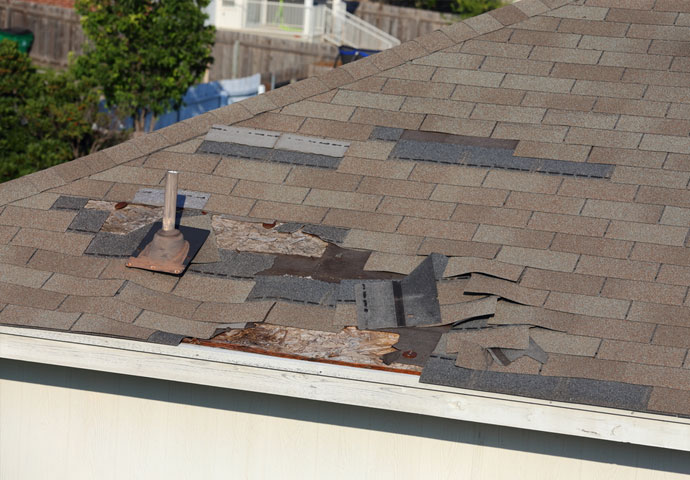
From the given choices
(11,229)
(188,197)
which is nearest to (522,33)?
(188,197)

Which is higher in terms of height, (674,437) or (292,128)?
(292,128)

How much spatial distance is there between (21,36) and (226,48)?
886cm

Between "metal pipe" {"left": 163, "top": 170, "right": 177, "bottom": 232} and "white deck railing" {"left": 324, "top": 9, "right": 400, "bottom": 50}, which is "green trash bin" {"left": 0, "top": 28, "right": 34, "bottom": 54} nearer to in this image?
"white deck railing" {"left": 324, "top": 9, "right": 400, "bottom": 50}

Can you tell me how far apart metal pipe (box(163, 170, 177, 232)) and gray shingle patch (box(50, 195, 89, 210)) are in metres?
1.22

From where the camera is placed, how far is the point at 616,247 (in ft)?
22.3

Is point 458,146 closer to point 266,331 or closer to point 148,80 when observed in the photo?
point 266,331

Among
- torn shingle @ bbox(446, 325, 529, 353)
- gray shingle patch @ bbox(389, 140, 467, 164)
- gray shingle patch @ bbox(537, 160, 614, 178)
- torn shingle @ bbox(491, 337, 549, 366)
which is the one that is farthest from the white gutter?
gray shingle patch @ bbox(389, 140, 467, 164)

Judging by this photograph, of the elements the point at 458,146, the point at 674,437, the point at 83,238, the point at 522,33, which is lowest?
the point at 674,437

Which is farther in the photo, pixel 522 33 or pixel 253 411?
pixel 522 33

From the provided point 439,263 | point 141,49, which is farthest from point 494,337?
point 141,49

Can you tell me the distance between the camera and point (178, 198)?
24.8ft

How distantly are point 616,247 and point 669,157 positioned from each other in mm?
1246

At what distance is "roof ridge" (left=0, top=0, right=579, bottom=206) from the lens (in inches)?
303

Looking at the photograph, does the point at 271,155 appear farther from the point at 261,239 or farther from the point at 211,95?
the point at 211,95
